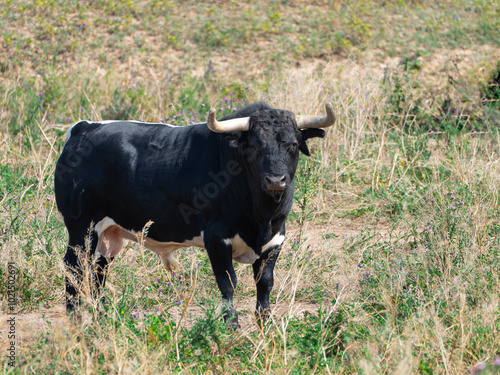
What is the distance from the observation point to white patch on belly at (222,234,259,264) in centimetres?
501

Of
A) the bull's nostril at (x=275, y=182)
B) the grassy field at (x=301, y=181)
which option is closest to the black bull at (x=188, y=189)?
the bull's nostril at (x=275, y=182)

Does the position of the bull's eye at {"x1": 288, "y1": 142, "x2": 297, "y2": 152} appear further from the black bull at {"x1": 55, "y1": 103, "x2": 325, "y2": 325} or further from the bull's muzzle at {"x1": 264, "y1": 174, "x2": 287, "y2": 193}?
the bull's muzzle at {"x1": 264, "y1": 174, "x2": 287, "y2": 193}

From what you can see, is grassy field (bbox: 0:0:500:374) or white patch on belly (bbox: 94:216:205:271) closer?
grassy field (bbox: 0:0:500:374)

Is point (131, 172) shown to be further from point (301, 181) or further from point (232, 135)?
point (301, 181)

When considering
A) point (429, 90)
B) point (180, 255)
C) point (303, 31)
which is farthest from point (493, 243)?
point (303, 31)

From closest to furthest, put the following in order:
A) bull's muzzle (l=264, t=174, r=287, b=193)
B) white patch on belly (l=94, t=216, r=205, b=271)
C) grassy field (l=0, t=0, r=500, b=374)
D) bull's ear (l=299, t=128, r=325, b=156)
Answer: grassy field (l=0, t=0, r=500, b=374), bull's muzzle (l=264, t=174, r=287, b=193), bull's ear (l=299, t=128, r=325, b=156), white patch on belly (l=94, t=216, r=205, b=271)

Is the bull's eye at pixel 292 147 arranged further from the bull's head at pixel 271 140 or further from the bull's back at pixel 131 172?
the bull's back at pixel 131 172

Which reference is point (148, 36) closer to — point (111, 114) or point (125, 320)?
point (111, 114)

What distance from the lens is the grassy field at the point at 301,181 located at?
407cm

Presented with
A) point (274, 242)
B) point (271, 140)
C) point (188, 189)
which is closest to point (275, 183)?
point (271, 140)

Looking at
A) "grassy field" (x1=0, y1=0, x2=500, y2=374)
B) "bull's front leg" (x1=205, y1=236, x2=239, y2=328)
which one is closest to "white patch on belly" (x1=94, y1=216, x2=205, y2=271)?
"grassy field" (x1=0, y1=0, x2=500, y2=374)

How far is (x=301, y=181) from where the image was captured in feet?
25.5

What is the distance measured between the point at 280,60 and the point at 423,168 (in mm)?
5151

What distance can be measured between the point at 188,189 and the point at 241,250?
621 millimetres
